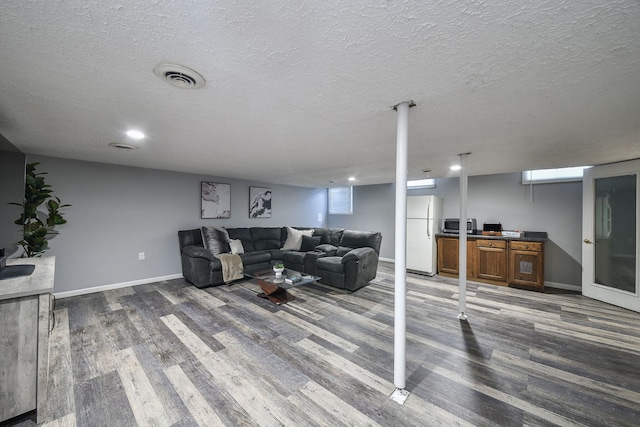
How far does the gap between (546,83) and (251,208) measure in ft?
17.9

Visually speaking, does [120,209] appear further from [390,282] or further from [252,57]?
[390,282]

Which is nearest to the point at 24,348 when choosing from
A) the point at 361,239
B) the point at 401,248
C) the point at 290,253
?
the point at 401,248

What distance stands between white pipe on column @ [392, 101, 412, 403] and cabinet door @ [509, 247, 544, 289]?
3.85 m

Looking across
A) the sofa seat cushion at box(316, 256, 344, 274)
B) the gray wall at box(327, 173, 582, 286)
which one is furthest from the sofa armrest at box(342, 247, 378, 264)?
the gray wall at box(327, 173, 582, 286)

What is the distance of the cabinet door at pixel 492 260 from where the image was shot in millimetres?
4340

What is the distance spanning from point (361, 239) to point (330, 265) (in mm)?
1116

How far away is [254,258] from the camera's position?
459 centimetres

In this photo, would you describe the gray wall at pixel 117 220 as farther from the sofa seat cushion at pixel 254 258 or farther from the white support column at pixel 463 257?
the white support column at pixel 463 257

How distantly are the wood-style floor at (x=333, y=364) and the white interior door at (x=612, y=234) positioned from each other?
0.32 metres

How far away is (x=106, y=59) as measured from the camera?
1214 millimetres

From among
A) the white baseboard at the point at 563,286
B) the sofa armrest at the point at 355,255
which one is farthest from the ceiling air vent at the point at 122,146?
the white baseboard at the point at 563,286

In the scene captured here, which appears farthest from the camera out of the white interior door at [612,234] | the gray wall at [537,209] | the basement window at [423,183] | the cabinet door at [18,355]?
the basement window at [423,183]

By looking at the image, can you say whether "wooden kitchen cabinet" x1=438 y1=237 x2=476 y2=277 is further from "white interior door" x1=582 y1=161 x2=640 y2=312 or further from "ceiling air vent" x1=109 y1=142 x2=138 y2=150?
"ceiling air vent" x1=109 y1=142 x2=138 y2=150

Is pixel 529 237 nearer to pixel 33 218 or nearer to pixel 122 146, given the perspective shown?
pixel 122 146
